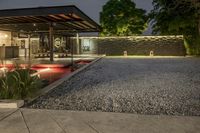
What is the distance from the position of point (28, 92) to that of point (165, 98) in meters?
3.23

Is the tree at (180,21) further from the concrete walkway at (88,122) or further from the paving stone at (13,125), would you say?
the paving stone at (13,125)

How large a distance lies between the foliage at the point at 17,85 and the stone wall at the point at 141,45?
66.6 feet

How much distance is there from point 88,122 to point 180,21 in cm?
2032

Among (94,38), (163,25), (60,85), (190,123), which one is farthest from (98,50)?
(190,123)

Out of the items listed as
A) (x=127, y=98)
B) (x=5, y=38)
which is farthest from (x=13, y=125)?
(x=5, y=38)

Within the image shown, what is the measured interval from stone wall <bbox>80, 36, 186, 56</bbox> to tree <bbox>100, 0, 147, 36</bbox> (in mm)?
3615

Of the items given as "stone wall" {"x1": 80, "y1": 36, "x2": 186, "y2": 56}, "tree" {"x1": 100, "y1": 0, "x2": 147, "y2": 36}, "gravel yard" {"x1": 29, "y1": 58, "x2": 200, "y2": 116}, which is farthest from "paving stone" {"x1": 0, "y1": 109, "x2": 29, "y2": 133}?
"tree" {"x1": 100, "y1": 0, "x2": 147, "y2": 36}

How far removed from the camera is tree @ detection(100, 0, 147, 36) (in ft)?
95.6

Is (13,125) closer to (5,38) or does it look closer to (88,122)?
(88,122)

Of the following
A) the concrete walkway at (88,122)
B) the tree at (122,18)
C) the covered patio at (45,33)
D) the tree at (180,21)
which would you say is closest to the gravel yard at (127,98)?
the concrete walkway at (88,122)

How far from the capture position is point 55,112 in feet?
14.6

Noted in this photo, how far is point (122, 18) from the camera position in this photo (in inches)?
1144

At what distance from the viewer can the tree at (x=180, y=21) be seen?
70.9 feet

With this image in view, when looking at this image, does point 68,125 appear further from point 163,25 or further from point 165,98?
point 163,25
